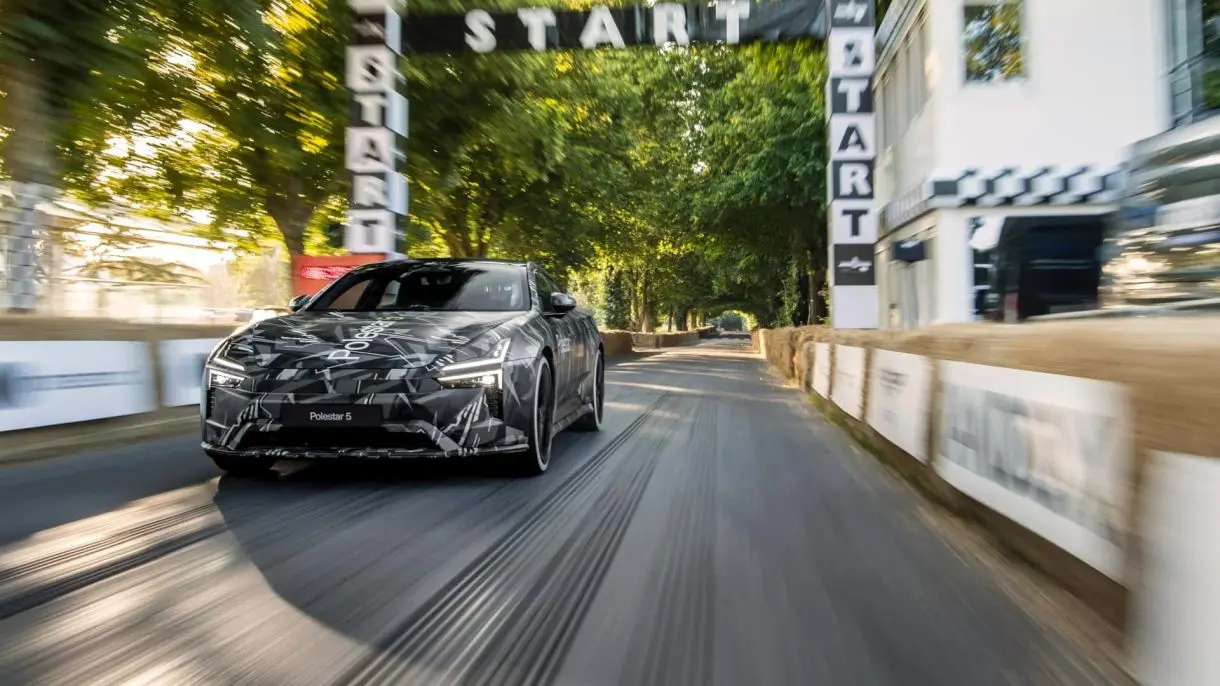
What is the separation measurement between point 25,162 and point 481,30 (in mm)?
6128

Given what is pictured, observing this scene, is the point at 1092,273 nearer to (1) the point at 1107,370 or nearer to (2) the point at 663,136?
(1) the point at 1107,370

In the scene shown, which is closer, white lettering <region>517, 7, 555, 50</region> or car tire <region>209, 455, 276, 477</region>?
car tire <region>209, 455, 276, 477</region>

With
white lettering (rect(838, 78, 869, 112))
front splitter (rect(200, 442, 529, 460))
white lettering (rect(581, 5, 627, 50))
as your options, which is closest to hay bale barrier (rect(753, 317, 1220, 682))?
front splitter (rect(200, 442, 529, 460))

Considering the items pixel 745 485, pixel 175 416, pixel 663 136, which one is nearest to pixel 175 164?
pixel 175 416

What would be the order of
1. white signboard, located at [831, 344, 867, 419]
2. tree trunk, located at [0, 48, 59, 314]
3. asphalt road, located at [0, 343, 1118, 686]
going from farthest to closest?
tree trunk, located at [0, 48, 59, 314]
white signboard, located at [831, 344, 867, 419]
asphalt road, located at [0, 343, 1118, 686]

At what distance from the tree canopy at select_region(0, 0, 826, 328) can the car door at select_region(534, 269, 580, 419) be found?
5.18 m

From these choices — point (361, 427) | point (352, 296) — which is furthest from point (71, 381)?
point (361, 427)

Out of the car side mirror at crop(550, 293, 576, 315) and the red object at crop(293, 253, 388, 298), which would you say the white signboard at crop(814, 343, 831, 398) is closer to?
the car side mirror at crop(550, 293, 576, 315)

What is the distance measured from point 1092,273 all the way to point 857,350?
3116mm

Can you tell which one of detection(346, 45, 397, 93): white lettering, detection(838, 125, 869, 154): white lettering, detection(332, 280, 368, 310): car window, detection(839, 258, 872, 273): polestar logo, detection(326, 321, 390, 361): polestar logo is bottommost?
detection(326, 321, 390, 361): polestar logo

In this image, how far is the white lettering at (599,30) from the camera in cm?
1262

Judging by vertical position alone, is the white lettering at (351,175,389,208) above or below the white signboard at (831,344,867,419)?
above

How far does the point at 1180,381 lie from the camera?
245 centimetres

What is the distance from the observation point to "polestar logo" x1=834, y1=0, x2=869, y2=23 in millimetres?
12453
